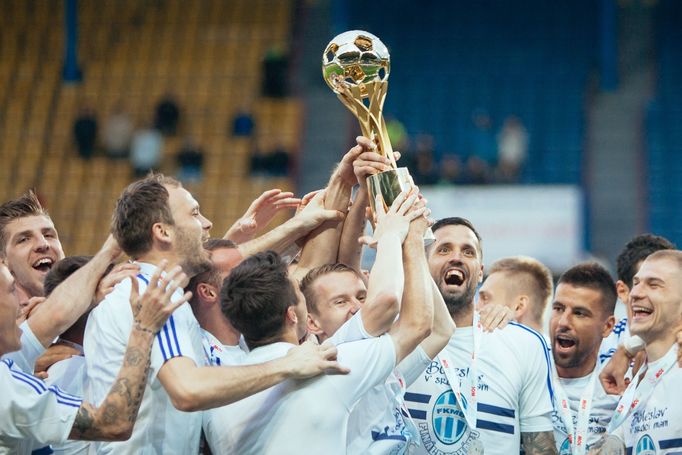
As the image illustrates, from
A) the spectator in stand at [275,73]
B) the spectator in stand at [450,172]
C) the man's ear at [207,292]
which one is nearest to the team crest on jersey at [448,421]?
the man's ear at [207,292]

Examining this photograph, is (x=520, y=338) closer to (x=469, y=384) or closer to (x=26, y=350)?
(x=469, y=384)

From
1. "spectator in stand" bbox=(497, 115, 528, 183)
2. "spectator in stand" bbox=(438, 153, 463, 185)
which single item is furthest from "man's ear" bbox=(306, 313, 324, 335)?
"spectator in stand" bbox=(497, 115, 528, 183)

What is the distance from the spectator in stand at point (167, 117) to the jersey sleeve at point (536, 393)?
47.8ft

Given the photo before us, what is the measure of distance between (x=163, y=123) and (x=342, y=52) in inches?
585

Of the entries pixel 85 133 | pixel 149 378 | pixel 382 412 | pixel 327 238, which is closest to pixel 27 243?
pixel 327 238

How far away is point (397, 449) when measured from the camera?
4.64 meters

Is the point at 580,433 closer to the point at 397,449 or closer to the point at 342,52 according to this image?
the point at 397,449

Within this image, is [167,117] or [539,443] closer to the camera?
[539,443]

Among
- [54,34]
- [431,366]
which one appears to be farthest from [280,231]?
[54,34]

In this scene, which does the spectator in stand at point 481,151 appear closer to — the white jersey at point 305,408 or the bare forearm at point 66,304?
the bare forearm at point 66,304

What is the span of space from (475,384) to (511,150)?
13437 mm

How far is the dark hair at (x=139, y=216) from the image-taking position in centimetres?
467

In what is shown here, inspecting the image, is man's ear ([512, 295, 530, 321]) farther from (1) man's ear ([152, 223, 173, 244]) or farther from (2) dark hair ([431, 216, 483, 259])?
(1) man's ear ([152, 223, 173, 244])

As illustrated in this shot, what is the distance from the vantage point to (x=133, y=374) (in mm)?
4164
